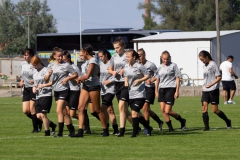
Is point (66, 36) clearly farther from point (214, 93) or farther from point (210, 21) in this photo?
point (214, 93)

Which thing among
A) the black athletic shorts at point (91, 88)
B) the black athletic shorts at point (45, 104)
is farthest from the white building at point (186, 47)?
the black athletic shorts at point (91, 88)

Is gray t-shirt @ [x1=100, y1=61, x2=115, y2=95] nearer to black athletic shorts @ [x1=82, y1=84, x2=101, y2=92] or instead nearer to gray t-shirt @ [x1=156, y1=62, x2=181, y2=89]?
black athletic shorts @ [x1=82, y1=84, x2=101, y2=92]

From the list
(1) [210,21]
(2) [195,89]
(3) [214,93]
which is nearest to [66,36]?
(2) [195,89]

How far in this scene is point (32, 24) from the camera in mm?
99500

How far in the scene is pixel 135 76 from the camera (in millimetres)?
15719

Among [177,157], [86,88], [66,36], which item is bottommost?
[177,157]

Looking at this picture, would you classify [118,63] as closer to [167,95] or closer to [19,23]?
[167,95]

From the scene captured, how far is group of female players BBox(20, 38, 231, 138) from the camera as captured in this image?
1581cm

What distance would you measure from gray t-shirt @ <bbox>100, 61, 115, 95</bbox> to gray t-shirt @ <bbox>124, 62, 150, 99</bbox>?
62 centimetres

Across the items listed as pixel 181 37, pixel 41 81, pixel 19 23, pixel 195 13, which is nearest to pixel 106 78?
pixel 41 81

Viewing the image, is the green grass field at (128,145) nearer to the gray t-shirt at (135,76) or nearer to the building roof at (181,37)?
the gray t-shirt at (135,76)

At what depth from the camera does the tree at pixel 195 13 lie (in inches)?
3531

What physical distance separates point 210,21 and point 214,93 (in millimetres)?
74724

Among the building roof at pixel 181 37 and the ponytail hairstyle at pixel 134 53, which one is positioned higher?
the building roof at pixel 181 37
